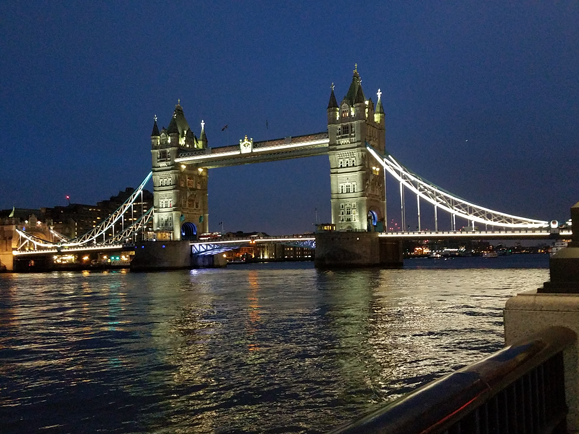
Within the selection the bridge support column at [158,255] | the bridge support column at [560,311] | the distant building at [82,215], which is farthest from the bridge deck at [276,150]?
the distant building at [82,215]

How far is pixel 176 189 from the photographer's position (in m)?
72.6

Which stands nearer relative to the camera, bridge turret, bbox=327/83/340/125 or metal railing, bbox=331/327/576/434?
metal railing, bbox=331/327/576/434

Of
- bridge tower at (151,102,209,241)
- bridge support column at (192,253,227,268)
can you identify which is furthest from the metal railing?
bridge support column at (192,253,227,268)

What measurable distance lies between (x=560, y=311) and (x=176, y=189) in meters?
70.3

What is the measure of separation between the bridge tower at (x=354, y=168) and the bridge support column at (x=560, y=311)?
55279mm

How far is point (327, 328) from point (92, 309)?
10.9 metres

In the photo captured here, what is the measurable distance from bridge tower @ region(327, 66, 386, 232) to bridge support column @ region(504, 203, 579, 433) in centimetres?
5528

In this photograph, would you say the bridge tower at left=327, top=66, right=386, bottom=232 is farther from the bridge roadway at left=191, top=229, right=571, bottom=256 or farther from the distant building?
the distant building

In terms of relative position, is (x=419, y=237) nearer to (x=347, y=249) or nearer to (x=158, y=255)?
(x=347, y=249)

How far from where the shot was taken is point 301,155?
6366cm

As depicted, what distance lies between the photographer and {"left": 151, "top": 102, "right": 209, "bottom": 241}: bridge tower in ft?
239

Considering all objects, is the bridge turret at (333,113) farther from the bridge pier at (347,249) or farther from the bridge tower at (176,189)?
the bridge tower at (176,189)

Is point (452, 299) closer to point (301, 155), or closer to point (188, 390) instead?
point (188, 390)

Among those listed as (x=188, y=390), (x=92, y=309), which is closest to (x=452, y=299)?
(x=92, y=309)
